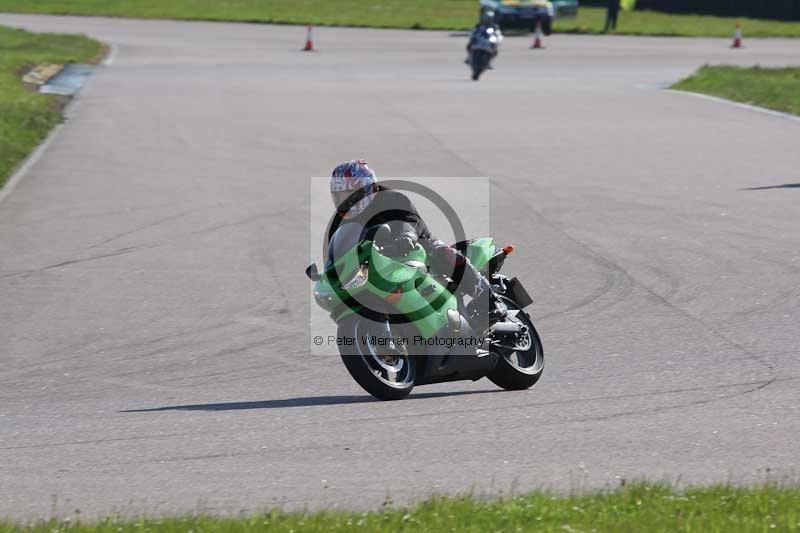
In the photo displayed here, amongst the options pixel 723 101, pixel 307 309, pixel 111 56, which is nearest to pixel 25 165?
pixel 307 309

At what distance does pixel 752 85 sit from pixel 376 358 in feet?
72.0

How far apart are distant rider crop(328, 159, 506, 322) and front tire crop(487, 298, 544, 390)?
59cm

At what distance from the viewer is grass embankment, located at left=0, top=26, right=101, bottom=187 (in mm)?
20594

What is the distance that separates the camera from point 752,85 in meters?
28.4

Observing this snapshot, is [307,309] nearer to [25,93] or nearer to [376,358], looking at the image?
[376,358]

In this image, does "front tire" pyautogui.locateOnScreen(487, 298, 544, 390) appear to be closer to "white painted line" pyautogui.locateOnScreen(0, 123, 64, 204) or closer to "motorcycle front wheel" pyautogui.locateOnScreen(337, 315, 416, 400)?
"motorcycle front wheel" pyautogui.locateOnScreen(337, 315, 416, 400)

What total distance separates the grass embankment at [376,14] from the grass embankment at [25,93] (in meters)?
13.0

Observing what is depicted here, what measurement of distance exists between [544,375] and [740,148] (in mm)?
11954

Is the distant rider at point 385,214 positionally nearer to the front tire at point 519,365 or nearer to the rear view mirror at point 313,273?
the rear view mirror at point 313,273

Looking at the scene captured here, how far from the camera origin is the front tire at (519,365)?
28.5ft

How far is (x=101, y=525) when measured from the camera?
18.8 feet

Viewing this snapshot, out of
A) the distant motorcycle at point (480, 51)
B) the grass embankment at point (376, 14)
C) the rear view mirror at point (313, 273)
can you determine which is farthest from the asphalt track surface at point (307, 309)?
the grass embankment at point (376, 14)

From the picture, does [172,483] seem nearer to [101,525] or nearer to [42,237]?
[101,525]

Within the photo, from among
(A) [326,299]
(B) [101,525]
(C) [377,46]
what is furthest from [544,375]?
(C) [377,46]
